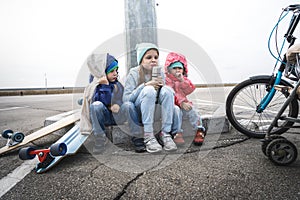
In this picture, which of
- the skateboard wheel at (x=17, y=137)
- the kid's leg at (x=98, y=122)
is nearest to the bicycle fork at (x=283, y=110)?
the kid's leg at (x=98, y=122)

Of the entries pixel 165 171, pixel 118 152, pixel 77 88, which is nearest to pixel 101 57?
pixel 77 88

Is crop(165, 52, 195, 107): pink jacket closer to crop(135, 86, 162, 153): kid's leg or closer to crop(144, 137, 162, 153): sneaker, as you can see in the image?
crop(135, 86, 162, 153): kid's leg

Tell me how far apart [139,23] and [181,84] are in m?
0.90

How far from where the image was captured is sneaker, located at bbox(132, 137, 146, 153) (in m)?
1.89

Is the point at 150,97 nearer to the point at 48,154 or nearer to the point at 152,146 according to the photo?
the point at 152,146

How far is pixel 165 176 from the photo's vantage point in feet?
4.48

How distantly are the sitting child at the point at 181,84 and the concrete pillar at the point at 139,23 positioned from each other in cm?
40

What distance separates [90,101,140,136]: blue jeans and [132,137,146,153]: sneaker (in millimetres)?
80

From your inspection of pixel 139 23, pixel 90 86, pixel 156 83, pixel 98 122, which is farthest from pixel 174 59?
pixel 98 122

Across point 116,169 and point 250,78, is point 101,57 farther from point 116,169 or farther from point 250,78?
point 250,78

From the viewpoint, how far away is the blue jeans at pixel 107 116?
192 cm

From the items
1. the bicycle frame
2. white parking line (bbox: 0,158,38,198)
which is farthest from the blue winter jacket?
the bicycle frame

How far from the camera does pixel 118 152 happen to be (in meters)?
1.93

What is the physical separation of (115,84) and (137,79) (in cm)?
23
